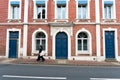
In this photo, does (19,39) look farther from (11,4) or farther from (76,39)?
(76,39)

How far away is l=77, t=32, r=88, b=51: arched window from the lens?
2186 centimetres

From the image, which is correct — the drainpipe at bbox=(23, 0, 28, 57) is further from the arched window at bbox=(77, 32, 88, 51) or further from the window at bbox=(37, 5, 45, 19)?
the arched window at bbox=(77, 32, 88, 51)

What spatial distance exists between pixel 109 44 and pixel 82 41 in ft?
10.3

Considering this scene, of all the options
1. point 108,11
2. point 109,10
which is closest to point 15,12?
point 108,11

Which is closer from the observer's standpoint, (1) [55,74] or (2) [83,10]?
(1) [55,74]

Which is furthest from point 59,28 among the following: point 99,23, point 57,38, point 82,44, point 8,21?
point 8,21

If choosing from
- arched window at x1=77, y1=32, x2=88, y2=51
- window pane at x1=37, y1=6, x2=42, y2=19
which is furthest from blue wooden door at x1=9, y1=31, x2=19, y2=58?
arched window at x1=77, y1=32, x2=88, y2=51

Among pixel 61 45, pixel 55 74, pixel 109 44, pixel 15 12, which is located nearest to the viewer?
pixel 55 74

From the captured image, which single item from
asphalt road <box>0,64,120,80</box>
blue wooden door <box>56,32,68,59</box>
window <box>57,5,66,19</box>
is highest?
window <box>57,5,66,19</box>

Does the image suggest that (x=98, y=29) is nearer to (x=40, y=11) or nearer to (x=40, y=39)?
(x=40, y=39)

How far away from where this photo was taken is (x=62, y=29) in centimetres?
2162

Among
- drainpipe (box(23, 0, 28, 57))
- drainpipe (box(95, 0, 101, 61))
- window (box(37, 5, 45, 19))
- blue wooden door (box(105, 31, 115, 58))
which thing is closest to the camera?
drainpipe (box(95, 0, 101, 61))

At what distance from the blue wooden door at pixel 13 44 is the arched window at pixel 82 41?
24.5 ft

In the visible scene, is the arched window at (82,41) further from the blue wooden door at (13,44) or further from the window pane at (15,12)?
the window pane at (15,12)
